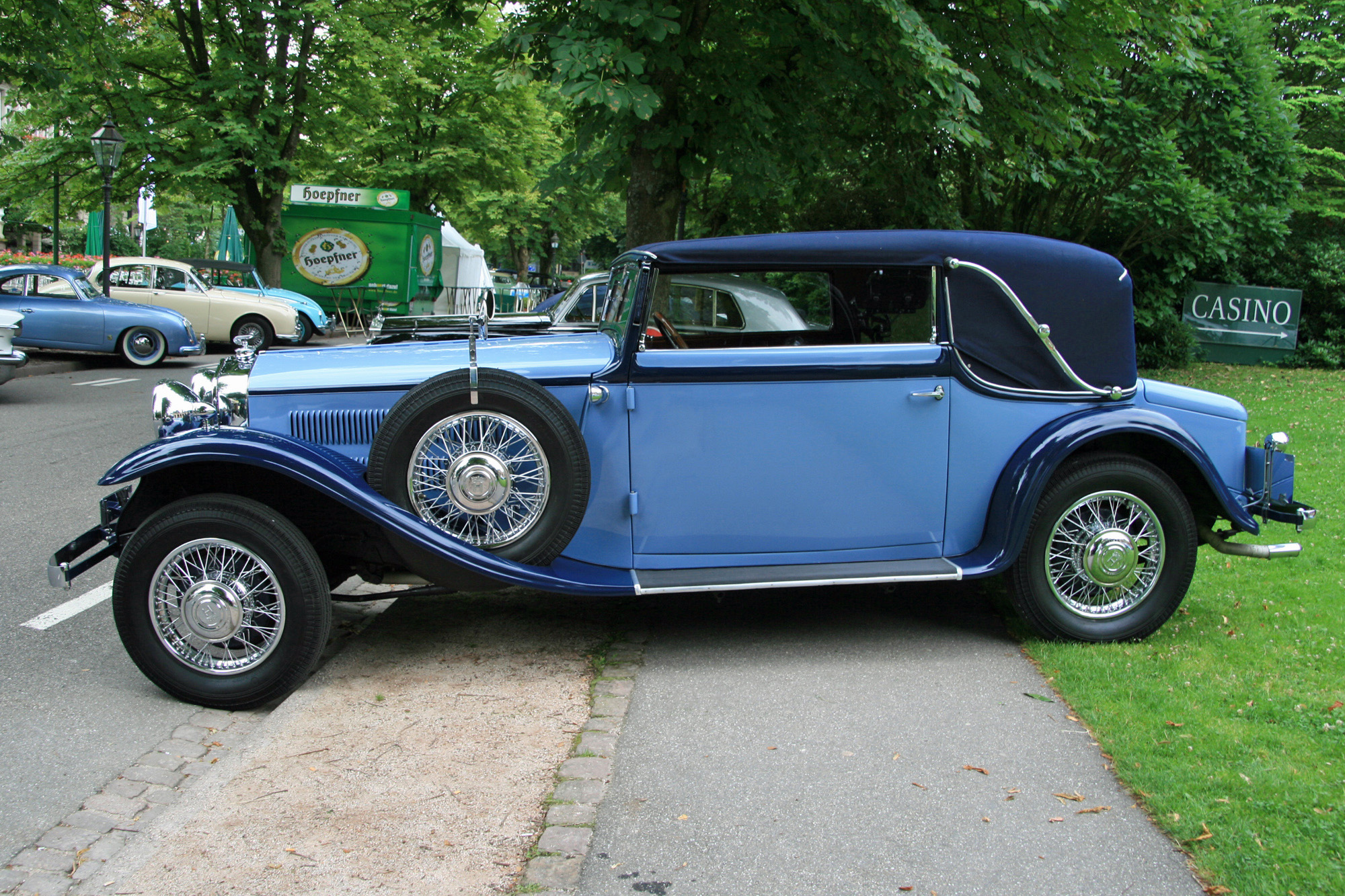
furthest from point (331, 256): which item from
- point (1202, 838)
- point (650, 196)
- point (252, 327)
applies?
point (1202, 838)

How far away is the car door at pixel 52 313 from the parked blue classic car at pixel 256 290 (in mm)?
4203

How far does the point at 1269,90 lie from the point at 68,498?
18397 millimetres

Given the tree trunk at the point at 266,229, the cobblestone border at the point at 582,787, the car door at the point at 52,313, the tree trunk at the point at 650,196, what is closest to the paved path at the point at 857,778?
the cobblestone border at the point at 582,787

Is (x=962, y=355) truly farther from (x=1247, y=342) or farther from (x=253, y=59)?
(x=253, y=59)

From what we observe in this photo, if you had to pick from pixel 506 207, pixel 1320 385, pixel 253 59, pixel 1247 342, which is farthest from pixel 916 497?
pixel 506 207

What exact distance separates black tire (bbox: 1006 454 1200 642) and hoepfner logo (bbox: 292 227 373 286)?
2358 cm

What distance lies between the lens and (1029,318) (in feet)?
15.5

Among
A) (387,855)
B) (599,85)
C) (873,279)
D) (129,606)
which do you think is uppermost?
(599,85)

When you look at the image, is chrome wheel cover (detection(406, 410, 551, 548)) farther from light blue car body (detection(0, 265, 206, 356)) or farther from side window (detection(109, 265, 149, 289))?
side window (detection(109, 265, 149, 289))

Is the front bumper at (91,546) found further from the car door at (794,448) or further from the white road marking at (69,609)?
the car door at (794,448)

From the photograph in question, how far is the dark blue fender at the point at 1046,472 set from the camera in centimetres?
454

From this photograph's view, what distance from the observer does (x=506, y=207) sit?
4238 cm

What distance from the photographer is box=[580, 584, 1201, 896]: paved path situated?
9.62 feet

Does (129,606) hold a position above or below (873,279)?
below
